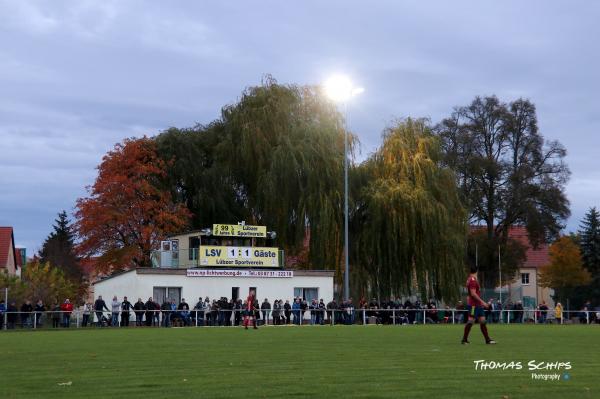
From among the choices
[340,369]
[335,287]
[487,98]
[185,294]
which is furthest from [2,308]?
[487,98]

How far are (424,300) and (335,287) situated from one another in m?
7.05

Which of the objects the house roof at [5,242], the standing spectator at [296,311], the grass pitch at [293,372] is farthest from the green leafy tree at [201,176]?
the grass pitch at [293,372]

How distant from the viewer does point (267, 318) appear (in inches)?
1898

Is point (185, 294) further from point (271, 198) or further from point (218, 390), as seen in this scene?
point (218, 390)

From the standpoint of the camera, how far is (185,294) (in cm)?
5138

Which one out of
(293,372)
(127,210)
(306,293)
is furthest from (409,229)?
(293,372)

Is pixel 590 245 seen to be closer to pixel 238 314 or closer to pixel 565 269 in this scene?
pixel 565 269

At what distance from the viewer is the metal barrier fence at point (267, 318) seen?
4169cm

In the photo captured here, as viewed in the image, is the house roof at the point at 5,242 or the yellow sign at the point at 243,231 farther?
the house roof at the point at 5,242

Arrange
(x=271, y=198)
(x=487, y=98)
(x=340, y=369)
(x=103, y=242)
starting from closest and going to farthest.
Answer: (x=340, y=369) < (x=271, y=198) < (x=103, y=242) < (x=487, y=98)

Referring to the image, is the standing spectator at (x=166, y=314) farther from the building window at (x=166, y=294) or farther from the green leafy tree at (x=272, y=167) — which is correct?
the green leafy tree at (x=272, y=167)

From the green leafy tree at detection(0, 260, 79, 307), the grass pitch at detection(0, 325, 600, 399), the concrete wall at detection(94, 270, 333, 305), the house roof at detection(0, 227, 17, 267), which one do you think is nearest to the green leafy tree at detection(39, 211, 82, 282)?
the house roof at detection(0, 227, 17, 267)

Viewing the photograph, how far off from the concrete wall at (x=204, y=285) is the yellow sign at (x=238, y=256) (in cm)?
107

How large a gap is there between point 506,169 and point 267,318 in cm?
3250
